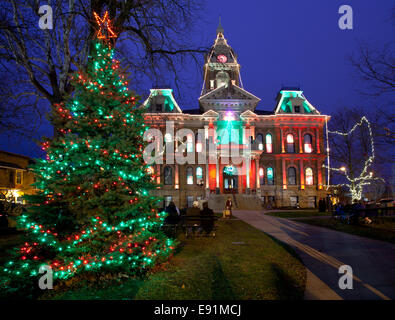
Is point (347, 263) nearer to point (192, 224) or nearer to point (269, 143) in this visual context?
point (192, 224)

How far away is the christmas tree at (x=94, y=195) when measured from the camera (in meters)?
4.84

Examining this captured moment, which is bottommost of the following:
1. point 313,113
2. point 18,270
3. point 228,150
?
point 18,270

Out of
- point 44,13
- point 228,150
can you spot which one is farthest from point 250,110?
point 44,13

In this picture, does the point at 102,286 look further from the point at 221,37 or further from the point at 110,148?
the point at 221,37

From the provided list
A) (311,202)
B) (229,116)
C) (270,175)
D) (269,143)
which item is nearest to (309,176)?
(311,202)

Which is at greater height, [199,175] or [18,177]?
[199,175]

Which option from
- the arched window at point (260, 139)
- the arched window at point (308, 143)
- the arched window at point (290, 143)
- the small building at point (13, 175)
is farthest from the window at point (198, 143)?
the small building at point (13, 175)

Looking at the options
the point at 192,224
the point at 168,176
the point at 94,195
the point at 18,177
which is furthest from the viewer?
the point at 168,176

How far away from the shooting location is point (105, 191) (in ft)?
17.9

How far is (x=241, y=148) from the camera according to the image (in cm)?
3338

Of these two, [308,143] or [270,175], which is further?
[308,143]

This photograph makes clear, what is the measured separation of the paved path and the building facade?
23.8m

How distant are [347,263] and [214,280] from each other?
3520 mm

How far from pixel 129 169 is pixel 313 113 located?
36.6 m
